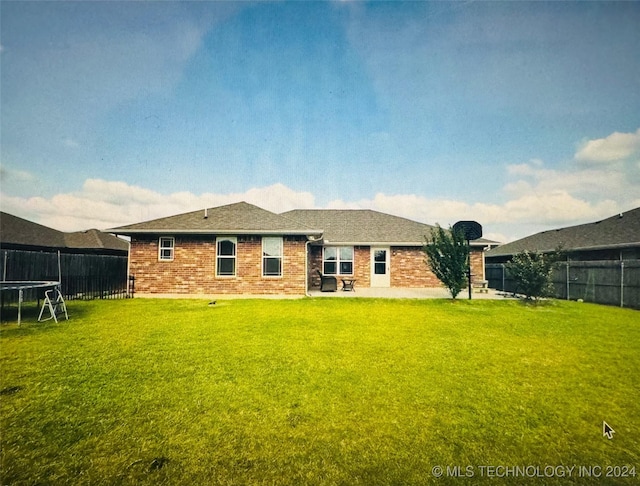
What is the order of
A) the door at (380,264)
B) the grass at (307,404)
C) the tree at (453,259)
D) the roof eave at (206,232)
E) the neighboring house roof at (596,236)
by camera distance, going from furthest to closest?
the door at (380,264)
the neighboring house roof at (596,236)
the roof eave at (206,232)
the tree at (453,259)
the grass at (307,404)

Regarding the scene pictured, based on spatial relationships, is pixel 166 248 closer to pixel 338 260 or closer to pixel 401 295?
→ pixel 338 260

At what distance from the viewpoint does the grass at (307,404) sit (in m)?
2.71

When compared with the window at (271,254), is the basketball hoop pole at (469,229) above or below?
above

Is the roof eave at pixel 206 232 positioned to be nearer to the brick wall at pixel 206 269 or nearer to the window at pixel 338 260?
the brick wall at pixel 206 269

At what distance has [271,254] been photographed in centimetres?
1466

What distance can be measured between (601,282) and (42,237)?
31236mm

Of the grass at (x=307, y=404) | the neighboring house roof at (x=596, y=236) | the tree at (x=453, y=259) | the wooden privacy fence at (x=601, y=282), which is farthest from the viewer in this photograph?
the neighboring house roof at (x=596, y=236)

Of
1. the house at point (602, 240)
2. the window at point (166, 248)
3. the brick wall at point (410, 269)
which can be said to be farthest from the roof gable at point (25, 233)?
the house at point (602, 240)

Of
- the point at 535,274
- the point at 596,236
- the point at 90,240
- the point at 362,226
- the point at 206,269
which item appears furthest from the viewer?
the point at 90,240

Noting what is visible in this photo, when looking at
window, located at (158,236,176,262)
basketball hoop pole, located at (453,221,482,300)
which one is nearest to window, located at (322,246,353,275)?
basketball hoop pole, located at (453,221,482,300)

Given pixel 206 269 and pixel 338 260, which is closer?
pixel 206 269

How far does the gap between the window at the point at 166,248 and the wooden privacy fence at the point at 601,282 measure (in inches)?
739

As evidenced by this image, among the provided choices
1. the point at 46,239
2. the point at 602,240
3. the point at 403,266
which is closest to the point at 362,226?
the point at 403,266

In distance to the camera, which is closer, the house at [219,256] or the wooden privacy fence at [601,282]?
the wooden privacy fence at [601,282]
